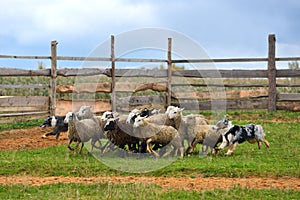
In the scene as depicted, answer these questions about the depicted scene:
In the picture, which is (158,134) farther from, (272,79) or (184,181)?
(272,79)

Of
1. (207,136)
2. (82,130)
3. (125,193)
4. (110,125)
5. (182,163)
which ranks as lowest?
(125,193)

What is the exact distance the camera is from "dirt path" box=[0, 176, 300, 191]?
29.5ft

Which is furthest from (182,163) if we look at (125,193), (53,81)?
(53,81)

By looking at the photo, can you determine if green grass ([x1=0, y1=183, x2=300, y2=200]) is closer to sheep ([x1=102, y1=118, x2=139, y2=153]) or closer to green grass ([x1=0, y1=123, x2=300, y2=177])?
green grass ([x1=0, y1=123, x2=300, y2=177])

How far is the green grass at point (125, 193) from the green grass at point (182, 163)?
4.11 feet

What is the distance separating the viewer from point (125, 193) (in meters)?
8.34

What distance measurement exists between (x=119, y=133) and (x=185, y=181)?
11.2 feet

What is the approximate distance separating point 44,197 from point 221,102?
1460 cm

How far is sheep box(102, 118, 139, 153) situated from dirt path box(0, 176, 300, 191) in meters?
2.57

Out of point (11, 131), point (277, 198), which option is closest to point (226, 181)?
point (277, 198)

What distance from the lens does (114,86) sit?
69.0ft

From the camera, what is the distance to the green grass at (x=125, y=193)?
26.9 feet

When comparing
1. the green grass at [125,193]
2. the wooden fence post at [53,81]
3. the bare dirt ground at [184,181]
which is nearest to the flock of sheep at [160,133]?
the bare dirt ground at [184,181]

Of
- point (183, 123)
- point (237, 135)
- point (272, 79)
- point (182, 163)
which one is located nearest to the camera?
point (182, 163)
